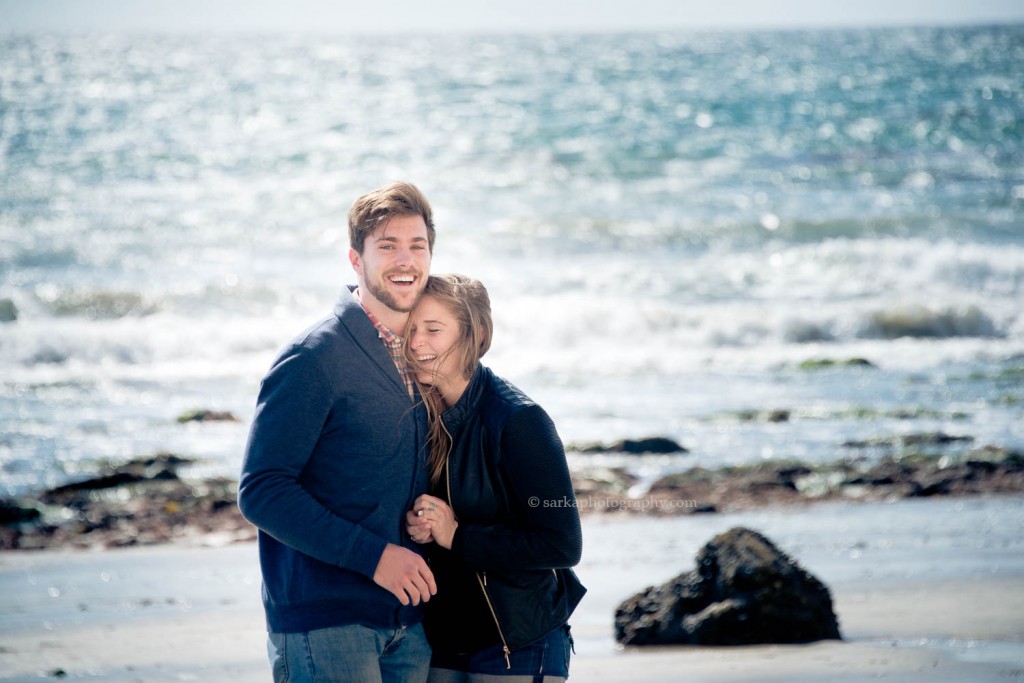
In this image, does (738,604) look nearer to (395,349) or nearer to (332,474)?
(395,349)

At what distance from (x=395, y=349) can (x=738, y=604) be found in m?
2.75

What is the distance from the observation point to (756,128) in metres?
33.4

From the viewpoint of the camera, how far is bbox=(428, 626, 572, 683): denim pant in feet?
10.6

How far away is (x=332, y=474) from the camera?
3.11m

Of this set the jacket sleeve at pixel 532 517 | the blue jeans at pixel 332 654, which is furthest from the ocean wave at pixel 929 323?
the blue jeans at pixel 332 654

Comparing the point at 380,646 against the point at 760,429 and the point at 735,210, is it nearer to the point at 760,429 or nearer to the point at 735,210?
the point at 760,429

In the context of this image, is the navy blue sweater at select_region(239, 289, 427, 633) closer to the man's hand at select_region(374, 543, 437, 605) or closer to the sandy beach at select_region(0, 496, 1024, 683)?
the man's hand at select_region(374, 543, 437, 605)

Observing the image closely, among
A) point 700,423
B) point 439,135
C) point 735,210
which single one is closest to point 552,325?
point 700,423

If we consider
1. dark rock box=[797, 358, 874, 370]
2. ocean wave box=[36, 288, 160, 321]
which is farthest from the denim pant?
ocean wave box=[36, 288, 160, 321]

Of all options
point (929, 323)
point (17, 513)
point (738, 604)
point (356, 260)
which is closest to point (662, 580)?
point (738, 604)

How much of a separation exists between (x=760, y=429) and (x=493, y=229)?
13573 mm

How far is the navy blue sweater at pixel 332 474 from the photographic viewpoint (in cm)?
302

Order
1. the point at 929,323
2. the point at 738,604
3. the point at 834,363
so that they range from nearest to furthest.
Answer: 1. the point at 738,604
2. the point at 834,363
3. the point at 929,323

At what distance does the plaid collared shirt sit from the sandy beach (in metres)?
2.25
